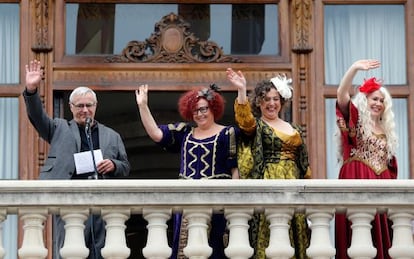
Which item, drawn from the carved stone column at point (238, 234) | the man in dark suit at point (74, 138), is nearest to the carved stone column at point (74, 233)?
the man in dark suit at point (74, 138)

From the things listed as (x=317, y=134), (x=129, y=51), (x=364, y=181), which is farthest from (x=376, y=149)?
(x=129, y=51)

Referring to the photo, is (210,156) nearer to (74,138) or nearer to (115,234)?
(74,138)

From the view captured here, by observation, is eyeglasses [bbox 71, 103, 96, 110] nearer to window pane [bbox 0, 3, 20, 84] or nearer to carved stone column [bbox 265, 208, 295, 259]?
carved stone column [bbox 265, 208, 295, 259]

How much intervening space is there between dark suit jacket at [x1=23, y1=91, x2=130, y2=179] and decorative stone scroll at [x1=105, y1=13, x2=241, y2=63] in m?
2.16

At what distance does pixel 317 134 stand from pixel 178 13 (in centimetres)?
158

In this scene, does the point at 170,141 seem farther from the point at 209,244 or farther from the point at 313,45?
the point at 313,45

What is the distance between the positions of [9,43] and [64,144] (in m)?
2.45

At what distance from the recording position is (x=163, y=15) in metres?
16.4

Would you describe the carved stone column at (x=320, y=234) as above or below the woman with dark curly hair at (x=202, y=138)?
below

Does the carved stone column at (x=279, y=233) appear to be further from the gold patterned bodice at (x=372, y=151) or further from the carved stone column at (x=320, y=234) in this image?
the gold patterned bodice at (x=372, y=151)

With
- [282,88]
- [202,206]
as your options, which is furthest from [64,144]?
[282,88]

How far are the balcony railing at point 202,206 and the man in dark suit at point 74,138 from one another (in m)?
0.64

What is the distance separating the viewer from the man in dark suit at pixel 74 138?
13.9 meters

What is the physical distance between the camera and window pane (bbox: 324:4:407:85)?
1638 centimetres
